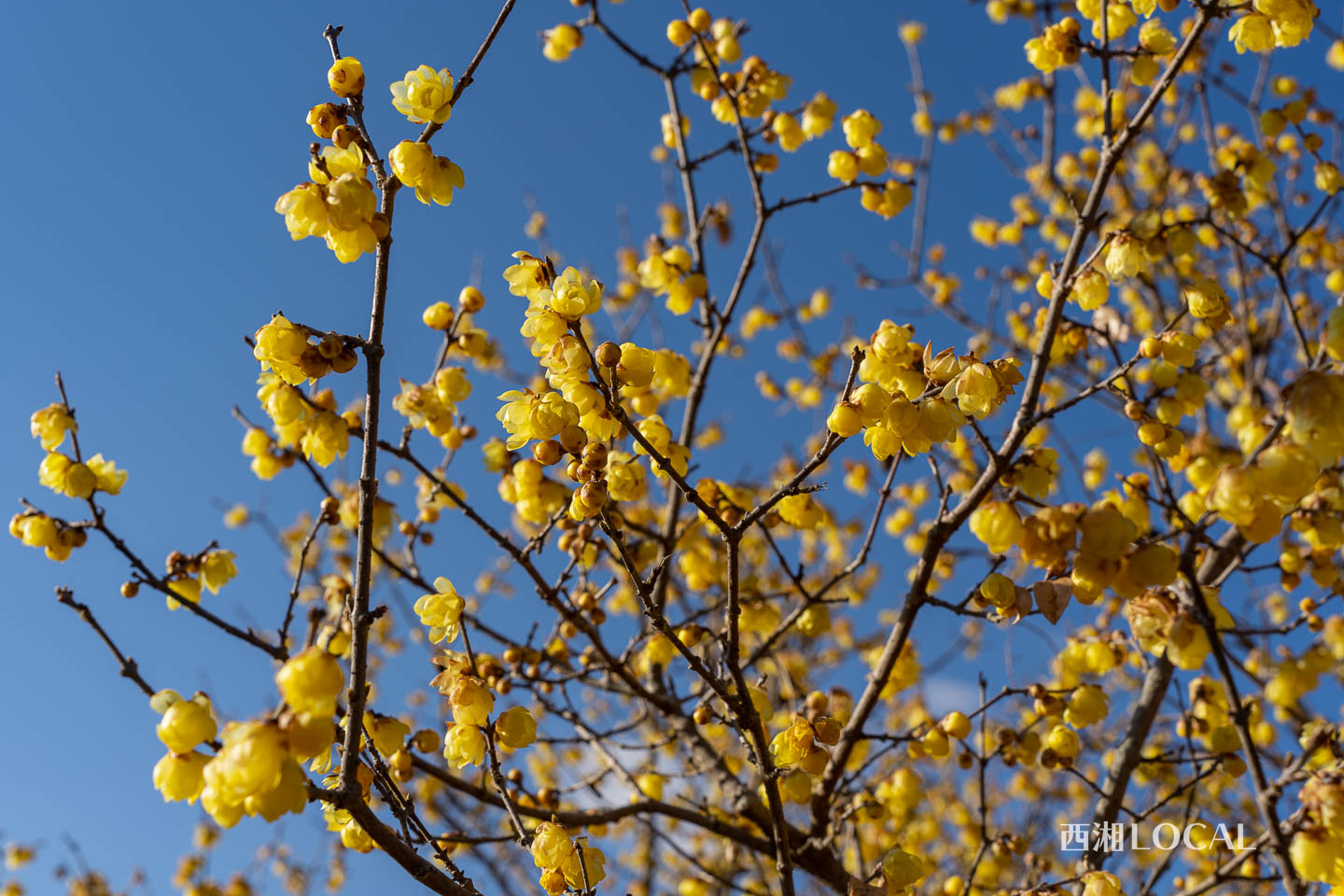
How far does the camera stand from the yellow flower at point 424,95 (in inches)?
75.8

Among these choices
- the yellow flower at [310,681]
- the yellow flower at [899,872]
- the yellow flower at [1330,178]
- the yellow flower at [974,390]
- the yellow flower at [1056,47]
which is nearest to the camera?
the yellow flower at [310,681]

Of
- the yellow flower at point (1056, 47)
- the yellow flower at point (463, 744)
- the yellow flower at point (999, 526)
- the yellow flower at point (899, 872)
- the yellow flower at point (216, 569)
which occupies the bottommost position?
the yellow flower at point (899, 872)

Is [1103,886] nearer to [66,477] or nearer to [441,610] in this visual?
[441,610]

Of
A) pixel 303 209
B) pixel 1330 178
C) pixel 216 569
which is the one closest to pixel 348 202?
pixel 303 209

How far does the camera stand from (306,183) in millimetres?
1771

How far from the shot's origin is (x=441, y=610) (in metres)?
2.17

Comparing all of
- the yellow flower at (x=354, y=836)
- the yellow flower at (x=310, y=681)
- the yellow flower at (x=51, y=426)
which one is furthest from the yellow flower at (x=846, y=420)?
the yellow flower at (x=51, y=426)

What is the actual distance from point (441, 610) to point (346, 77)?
128cm

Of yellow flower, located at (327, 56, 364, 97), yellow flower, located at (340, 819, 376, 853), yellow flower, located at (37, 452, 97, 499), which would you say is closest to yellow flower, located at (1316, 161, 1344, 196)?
yellow flower, located at (327, 56, 364, 97)

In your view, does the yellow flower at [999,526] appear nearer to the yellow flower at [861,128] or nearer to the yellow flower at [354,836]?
the yellow flower at [354,836]

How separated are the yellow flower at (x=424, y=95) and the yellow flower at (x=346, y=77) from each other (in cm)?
7

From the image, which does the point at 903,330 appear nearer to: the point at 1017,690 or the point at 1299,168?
the point at 1017,690

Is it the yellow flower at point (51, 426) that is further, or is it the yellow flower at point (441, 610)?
the yellow flower at point (51, 426)

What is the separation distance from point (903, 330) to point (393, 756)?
6.00ft
